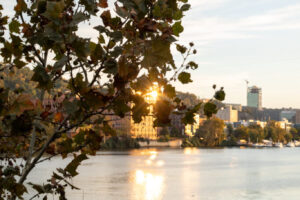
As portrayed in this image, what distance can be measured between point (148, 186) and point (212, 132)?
111 m

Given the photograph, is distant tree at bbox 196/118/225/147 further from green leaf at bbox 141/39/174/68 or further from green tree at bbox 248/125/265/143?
green leaf at bbox 141/39/174/68

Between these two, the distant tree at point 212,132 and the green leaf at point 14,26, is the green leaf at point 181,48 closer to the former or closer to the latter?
the green leaf at point 14,26

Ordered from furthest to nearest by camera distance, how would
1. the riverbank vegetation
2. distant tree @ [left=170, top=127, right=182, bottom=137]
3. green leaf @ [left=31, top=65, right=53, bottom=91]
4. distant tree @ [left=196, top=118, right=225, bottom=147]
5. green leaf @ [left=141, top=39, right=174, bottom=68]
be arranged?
1. distant tree @ [left=170, top=127, right=182, bottom=137]
2. the riverbank vegetation
3. distant tree @ [left=196, top=118, right=225, bottom=147]
4. green leaf @ [left=31, top=65, right=53, bottom=91]
5. green leaf @ [left=141, top=39, right=174, bottom=68]

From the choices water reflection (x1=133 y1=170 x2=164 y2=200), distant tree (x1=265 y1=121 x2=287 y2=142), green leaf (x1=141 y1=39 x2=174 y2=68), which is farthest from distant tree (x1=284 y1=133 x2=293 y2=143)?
green leaf (x1=141 y1=39 x2=174 y2=68)

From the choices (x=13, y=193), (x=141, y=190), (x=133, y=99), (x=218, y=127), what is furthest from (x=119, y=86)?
(x=218, y=127)

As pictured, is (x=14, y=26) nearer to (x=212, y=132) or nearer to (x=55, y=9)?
(x=55, y=9)

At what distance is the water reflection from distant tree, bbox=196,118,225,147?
9591 cm

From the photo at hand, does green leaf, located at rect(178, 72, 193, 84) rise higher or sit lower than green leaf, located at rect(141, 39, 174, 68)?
lower

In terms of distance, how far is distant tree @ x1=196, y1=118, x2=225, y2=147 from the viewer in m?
151

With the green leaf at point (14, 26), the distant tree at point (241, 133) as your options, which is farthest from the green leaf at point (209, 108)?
the distant tree at point (241, 133)

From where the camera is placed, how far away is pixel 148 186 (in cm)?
4309

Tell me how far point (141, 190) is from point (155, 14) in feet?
125

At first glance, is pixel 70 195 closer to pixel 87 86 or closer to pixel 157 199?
pixel 157 199

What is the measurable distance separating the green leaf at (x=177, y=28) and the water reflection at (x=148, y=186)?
1270 inches
